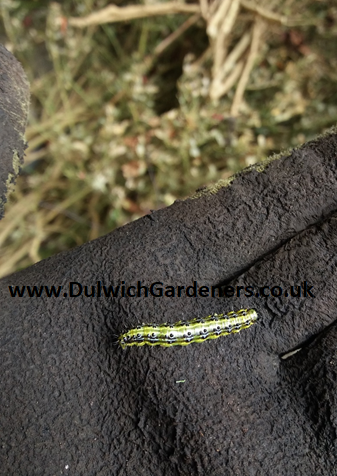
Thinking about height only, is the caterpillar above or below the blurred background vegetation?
below

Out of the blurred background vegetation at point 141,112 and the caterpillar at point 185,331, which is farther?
the blurred background vegetation at point 141,112

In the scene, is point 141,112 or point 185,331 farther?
point 141,112

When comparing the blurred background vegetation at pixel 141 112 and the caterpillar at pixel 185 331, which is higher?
the blurred background vegetation at pixel 141 112

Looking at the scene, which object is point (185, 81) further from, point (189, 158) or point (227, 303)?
point (227, 303)

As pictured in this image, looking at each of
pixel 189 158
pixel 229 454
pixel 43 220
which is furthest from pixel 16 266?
pixel 229 454

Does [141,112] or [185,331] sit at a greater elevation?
[141,112]
